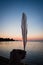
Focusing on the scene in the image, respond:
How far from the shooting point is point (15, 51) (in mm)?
4074

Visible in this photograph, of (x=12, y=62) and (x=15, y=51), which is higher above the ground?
(x=15, y=51)

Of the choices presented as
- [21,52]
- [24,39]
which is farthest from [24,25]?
[21,52]

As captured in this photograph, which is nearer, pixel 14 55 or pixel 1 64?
pixel 14 55

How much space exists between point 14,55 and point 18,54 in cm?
16

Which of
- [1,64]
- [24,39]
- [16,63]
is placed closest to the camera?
[24,39]

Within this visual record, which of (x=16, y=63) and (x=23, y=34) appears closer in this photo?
(x=23, y=34)

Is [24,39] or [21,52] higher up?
[24,39]

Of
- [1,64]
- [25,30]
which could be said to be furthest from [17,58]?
[1,64]

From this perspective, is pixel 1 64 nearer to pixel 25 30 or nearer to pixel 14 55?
pixel 14 55

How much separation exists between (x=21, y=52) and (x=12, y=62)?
58cm

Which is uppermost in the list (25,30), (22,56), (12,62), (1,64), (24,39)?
(25,30)

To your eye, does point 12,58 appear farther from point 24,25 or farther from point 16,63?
point 24,25

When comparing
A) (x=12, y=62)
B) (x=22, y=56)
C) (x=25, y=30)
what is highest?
(x=25, y=30)

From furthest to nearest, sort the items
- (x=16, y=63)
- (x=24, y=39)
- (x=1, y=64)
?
(x=1, y=64) < (x=16, y=63) < (x=24, y=39)
